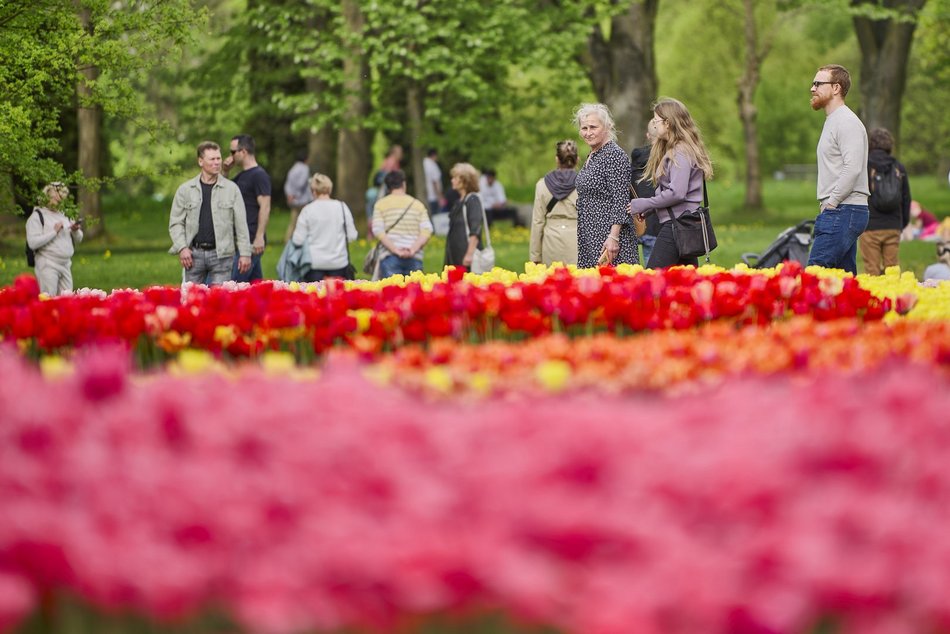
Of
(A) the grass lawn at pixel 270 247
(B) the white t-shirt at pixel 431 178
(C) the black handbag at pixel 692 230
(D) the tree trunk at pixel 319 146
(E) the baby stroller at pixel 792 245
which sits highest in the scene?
(D) the tree trunk at pixel 319 146

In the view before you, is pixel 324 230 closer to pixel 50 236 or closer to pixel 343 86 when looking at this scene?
pixel 50 236

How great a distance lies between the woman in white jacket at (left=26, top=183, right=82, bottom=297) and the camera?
14992 millimetres

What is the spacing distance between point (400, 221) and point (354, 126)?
14.1 meters

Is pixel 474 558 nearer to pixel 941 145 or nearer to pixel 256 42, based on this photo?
pixel 256 42

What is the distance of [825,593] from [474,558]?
0.74 meters

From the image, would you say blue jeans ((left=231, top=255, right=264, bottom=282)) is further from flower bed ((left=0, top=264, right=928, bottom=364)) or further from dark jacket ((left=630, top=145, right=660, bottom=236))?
flower bed ((left=0, top=264, right=928, bottom=364))

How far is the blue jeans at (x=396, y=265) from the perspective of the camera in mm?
15422

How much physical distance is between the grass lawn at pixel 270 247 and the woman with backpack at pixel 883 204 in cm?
496

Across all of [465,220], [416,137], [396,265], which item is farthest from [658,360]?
[416,137]

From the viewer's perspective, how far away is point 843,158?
1129 cm

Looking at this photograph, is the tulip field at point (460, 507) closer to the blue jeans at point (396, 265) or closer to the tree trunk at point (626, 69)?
the blue jeans at point (396, 265)

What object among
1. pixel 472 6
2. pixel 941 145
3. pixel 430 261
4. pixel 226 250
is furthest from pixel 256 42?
pixel 941 145

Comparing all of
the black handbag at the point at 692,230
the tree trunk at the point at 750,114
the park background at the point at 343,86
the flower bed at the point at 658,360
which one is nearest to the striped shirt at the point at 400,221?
the park background at the point at 343,86

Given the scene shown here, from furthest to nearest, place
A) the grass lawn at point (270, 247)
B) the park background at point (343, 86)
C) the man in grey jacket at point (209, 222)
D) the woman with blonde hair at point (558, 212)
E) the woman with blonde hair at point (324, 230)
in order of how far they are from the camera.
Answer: the grass lawn at point (270, 247) < the park background at point (343, 86) < the woman with blonde hair at point (324, 230) < the man in grey jacket at point (209, 222) < the woman with blonde hair at point (558, 212)
